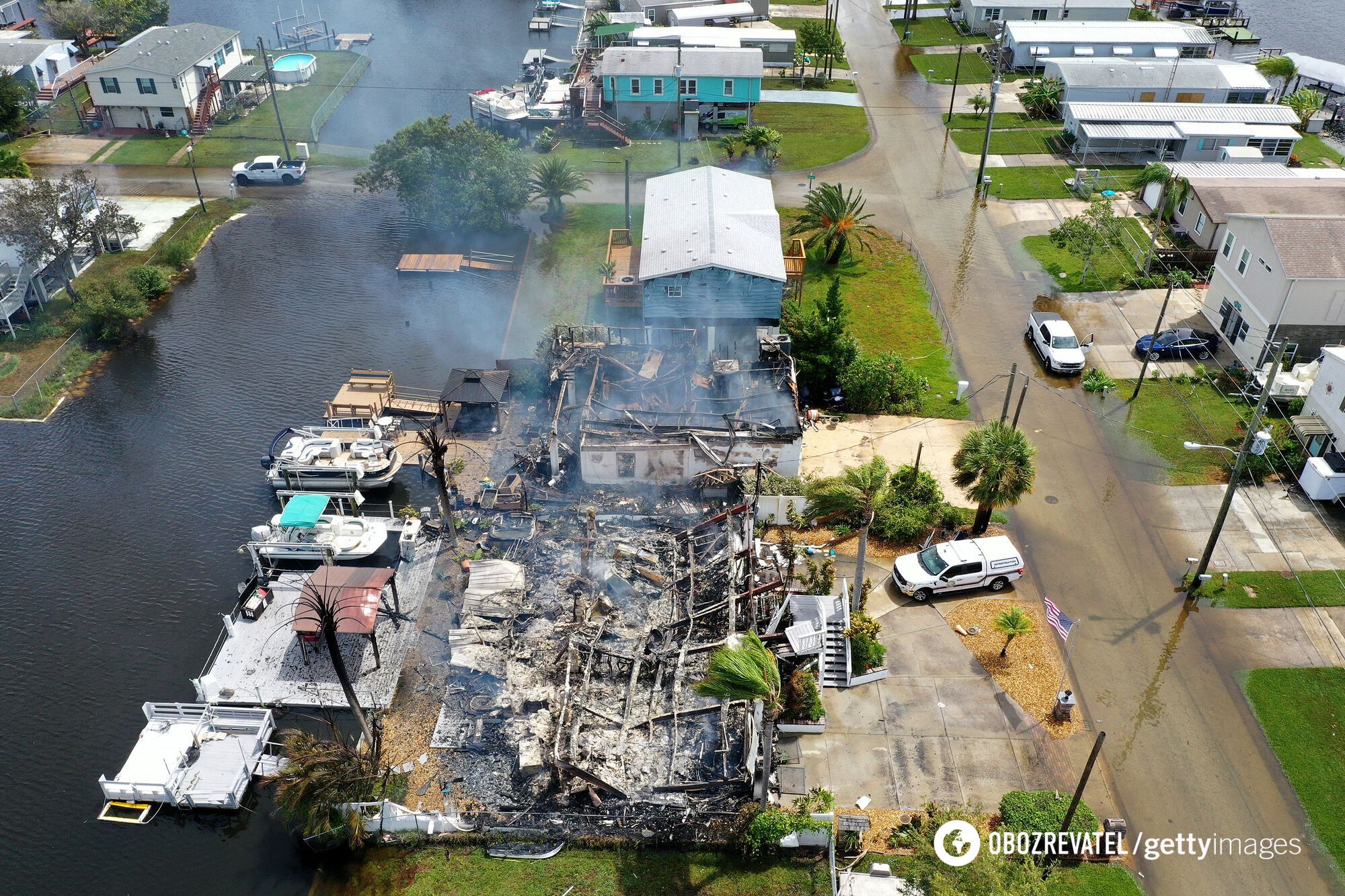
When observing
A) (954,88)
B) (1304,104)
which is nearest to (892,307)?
(954,88)

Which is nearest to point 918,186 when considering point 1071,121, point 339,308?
point 1071,121

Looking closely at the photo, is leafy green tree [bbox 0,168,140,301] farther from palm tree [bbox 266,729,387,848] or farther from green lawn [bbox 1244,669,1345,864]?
green lawn [bbox 1244,669,1345,864]

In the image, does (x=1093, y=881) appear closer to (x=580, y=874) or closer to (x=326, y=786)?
(x=580, y=874)

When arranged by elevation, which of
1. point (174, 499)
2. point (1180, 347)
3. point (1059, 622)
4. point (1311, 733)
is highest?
point (1059, 622)

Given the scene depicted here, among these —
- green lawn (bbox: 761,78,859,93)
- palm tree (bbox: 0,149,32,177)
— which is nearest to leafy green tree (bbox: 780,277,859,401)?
green lawn (bbox: 761,78,859,93)

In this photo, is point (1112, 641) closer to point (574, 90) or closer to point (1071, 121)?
point (1071, 121)

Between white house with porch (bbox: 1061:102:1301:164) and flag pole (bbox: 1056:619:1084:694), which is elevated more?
white house with porch (bbox: 1061:102:1301:164)
